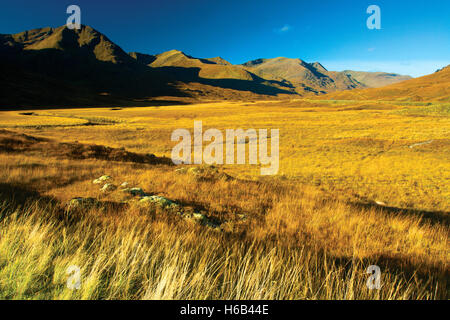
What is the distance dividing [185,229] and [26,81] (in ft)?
655

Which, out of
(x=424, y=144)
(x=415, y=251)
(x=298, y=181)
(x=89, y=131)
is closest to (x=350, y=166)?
(x=298, y=181)

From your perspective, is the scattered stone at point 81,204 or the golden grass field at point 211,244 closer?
the golden grass field at point 211,244

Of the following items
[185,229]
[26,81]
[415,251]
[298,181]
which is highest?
[26,81]

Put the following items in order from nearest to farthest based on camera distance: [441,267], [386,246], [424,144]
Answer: [441,267]
[386,246]
[424,144]

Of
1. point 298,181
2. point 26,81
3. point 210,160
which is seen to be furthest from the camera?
point 26,81

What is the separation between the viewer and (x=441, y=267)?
115 inches

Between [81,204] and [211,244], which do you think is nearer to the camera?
[211,244]

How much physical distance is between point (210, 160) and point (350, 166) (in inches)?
542

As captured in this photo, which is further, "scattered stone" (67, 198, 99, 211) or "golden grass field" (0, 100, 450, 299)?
"scattered stone" (67, 198, 99, 211)

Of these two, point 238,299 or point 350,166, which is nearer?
point 238,299

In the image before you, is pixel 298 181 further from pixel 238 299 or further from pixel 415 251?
pixel 238 299
